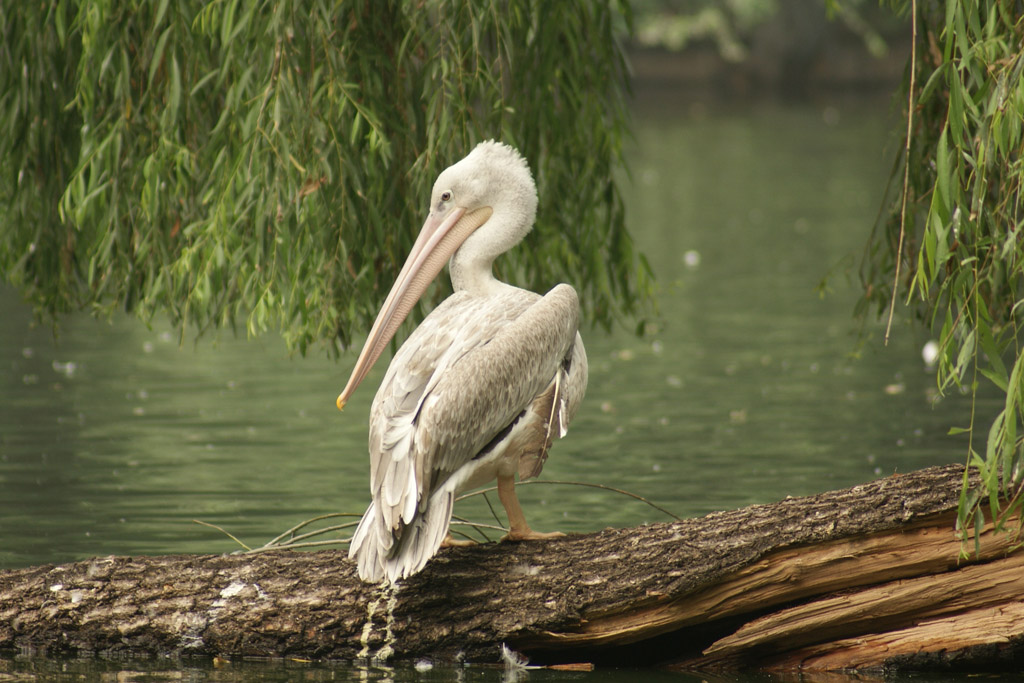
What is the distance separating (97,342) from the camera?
1382cm

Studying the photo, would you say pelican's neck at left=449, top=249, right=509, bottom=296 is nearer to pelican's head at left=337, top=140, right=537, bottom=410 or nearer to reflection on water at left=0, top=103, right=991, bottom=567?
pelican's head at left=337, top=140, right=537, bottom=410

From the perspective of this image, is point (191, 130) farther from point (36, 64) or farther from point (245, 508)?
point (245, 508)

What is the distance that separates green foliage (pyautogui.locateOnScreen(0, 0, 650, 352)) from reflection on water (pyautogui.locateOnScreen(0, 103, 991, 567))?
1.34 metres

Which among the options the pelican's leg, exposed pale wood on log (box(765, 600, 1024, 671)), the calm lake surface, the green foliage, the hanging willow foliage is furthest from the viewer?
the calm lake surface

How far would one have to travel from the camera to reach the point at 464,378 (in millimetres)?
5391

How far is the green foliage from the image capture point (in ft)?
20.2

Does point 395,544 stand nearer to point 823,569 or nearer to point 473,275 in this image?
point 473,275

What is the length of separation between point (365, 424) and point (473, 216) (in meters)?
4.73

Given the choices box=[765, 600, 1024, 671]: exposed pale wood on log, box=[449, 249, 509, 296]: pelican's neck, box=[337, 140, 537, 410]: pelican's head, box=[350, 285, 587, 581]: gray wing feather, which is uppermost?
box=[337, 140, 537, 410]: pelican's head

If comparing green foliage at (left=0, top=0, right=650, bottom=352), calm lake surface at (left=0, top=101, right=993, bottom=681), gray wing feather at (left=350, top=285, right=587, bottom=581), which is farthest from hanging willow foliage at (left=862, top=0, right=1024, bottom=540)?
green foliage at (left=0, top=0, right=650, bottom=352)

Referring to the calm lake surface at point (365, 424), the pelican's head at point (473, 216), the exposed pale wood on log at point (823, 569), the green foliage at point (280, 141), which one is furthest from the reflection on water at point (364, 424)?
the exposed pale wood on log at point (823, 569)

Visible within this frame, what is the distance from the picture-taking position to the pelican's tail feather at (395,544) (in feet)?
16.7

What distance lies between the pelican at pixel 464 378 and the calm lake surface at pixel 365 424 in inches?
23.6

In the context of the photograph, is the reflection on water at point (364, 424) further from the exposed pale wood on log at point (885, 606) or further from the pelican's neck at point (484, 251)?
the exposed pale wood on log at point (885, 606)
